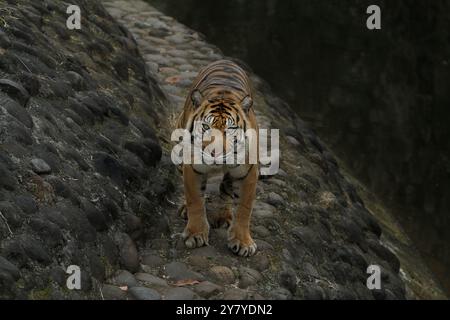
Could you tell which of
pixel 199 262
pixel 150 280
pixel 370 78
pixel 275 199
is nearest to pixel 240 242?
pixel 199 262

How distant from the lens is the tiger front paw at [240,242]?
18.2 ft

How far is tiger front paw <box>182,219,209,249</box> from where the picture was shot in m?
5.50

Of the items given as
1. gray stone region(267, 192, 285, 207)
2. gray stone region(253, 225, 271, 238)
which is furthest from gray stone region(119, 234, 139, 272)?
gray stone region(267, 192, 285, 207)

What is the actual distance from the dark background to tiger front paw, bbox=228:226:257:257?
17.0 ft

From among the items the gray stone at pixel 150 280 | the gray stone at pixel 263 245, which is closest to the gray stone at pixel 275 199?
the gray stone at pixel 263 245

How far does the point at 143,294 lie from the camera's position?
4.85 meters

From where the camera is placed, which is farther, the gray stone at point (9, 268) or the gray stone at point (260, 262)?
the gray stone at point (260, 262)

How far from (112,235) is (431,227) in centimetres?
622

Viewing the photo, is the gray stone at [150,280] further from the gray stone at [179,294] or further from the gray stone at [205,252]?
the gray stone at [205,252]

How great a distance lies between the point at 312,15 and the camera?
12.4 meters

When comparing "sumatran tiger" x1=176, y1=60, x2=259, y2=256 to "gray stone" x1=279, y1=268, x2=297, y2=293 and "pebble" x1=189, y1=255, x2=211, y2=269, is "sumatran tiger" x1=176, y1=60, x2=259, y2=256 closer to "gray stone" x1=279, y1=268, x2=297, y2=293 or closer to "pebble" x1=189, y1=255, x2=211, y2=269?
"pebble" x1=189, y1=255, x2=211, y2=269

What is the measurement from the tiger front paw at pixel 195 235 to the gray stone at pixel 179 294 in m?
0.50

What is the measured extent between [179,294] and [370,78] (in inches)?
301
